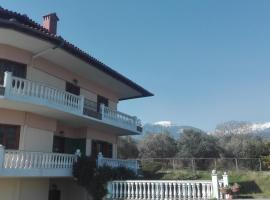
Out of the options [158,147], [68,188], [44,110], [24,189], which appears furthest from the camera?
[158,147]

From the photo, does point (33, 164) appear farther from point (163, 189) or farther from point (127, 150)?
point (127, 150)

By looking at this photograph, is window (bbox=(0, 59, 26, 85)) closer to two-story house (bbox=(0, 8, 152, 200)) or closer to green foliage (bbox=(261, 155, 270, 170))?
two-story house (bbox=(0, 8, 152, 200))

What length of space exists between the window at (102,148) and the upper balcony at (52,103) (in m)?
1.23

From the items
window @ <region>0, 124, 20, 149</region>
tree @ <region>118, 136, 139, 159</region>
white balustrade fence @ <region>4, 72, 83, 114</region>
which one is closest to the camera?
white balustrade fence @ <region>4, 72, 83, 114</region>

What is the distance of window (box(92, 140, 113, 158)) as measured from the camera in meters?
20.6

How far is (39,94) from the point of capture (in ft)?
47.5

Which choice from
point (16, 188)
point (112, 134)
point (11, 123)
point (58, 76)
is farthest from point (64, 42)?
point (112, 134)

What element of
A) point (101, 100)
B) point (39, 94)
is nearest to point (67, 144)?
point (101, 100)

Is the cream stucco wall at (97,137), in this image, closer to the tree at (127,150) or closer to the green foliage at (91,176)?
the green foliage at (91,176)

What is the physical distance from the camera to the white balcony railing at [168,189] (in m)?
14.1

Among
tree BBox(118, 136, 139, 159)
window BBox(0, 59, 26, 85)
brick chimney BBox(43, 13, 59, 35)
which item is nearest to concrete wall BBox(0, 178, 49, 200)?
window BBox(0, 59, 26, 85)

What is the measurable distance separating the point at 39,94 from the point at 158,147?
111 ft

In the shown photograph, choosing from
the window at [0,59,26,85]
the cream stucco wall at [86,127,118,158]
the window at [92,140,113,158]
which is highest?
the window at [0,59,26,85]

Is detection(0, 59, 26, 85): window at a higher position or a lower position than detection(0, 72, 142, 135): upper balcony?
higher
